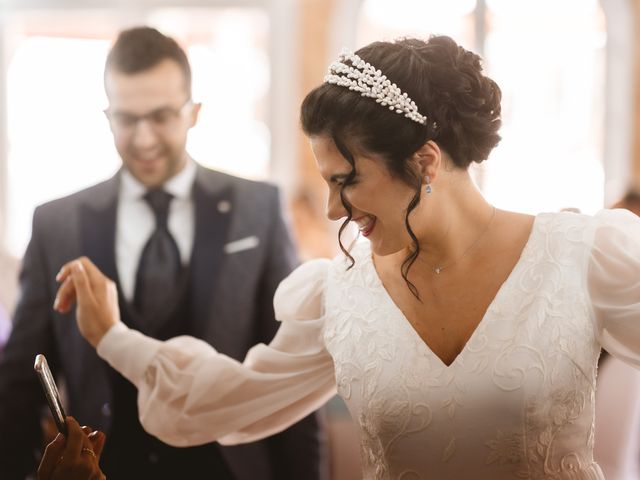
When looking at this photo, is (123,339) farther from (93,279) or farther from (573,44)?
(573,44)

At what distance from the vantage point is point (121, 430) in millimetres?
2211

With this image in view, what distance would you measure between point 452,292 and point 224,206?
2.49 ft

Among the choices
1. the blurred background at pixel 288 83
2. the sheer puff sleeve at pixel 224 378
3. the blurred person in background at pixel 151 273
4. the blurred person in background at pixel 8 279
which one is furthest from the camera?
the blurred background at pixel 288 83

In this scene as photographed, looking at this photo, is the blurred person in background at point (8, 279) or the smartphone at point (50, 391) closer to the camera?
the smartphone at point (50, 391)

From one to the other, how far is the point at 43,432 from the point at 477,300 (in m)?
1.20

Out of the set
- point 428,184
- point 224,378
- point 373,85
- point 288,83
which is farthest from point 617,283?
point 288,83

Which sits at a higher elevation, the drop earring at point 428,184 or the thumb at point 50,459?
the drop earring at point 428,184

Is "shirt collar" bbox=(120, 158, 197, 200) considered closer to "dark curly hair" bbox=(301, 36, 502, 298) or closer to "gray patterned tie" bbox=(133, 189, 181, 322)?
"gray patterned tie" bbox=(133, 189, 181, 322)

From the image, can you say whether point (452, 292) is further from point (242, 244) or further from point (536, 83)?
point (536, 83)

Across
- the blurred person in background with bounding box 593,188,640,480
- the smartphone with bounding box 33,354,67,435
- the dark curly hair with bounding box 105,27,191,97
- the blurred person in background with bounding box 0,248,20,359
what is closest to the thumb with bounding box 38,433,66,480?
the smartphone with bounding box 33,354,67,435

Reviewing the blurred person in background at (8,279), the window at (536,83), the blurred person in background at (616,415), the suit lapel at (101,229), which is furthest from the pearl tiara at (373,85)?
the window at (536,83)

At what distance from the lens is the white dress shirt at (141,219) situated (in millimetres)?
2289

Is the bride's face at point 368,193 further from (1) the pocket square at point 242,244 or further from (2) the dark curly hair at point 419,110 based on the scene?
(1) the pocket square at point 242,244

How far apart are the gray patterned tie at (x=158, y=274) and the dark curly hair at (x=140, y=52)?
0.35m
